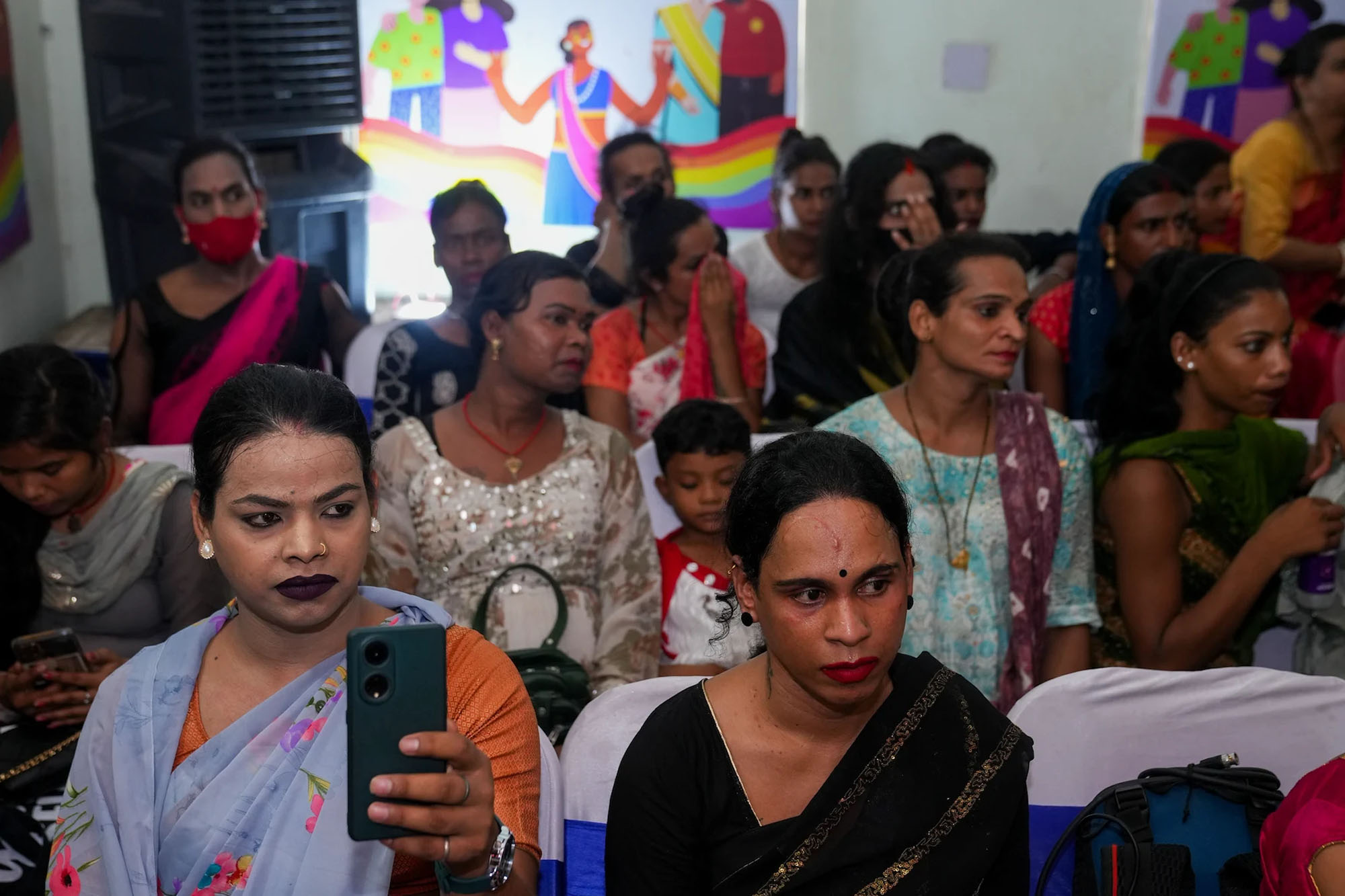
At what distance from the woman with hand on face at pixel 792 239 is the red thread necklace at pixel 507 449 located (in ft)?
5.99

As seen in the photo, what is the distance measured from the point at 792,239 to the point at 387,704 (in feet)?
11.8

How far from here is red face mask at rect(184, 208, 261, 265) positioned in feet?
12.6

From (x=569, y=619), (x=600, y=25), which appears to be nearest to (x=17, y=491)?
(x=569, y=619)

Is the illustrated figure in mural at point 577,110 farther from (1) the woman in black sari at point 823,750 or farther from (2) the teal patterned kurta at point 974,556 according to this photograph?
(1) the woman in black sari at point 823,750

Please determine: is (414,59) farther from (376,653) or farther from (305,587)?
(376,653)

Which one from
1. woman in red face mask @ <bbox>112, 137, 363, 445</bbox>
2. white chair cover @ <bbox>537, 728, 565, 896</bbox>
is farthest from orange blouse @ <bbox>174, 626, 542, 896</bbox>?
woman in red face mask @ <bbox>112, 137, 363, 445</bbox>

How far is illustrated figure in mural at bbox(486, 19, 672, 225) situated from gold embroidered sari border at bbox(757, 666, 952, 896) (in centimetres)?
446

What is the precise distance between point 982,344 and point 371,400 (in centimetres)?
195

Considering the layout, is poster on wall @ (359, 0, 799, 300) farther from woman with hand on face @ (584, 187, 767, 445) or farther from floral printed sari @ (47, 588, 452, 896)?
floral printed sari @ (47, 588, 452, 896)

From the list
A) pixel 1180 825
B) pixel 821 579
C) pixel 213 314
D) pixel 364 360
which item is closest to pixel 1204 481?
pixel 1180 825

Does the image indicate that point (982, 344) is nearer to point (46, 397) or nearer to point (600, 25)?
point (46, 397)

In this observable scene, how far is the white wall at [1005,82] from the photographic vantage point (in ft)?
19.2

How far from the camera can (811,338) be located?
151 inches

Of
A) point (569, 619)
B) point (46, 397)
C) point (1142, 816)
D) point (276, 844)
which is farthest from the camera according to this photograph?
point (569, 619)
